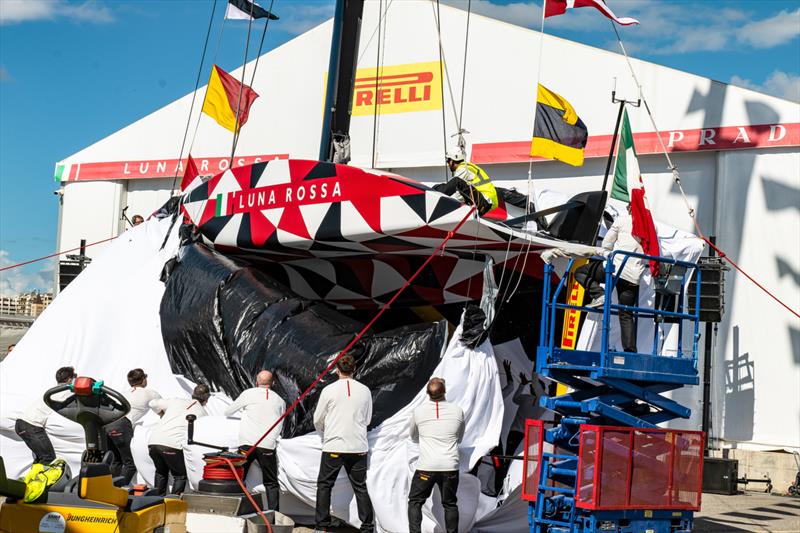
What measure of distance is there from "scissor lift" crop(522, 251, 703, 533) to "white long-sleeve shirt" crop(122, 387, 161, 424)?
3859mm

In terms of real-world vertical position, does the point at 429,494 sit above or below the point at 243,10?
below

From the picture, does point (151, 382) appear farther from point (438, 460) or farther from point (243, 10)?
point (243, 10)

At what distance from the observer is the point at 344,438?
9.01m

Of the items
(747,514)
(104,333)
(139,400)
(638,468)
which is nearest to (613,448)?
(638,468)

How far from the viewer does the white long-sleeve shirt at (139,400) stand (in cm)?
1032

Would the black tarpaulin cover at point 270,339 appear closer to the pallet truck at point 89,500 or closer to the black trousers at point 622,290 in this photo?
the black trousers at point 622,290

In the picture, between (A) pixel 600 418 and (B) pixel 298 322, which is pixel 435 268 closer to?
(B) pixel 298 322

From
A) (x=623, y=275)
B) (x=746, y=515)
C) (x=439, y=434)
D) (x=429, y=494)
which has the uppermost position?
(x=623, y=275)

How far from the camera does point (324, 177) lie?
1117 centimetres

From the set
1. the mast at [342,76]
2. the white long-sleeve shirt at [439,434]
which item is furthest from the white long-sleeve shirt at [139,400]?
the mast at [342,76]

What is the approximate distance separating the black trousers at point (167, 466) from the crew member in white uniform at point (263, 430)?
2.34 feet

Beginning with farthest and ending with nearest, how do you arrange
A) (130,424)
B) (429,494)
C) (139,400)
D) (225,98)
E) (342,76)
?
1. (225,98)
2. (342,76)
3. (139,400)
4. (130,424)
5. (429,494)

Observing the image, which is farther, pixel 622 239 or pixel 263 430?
pixel 622 239

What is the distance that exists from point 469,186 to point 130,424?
4120 millimetres
